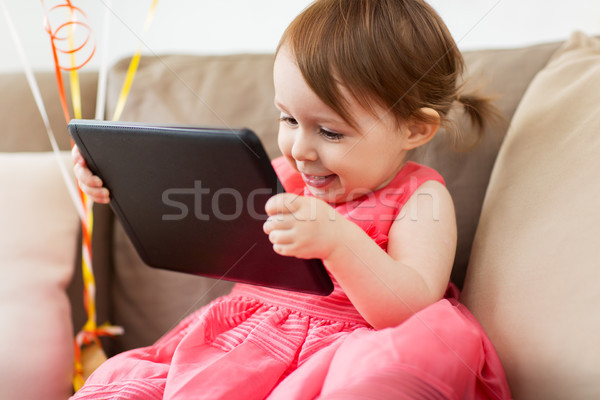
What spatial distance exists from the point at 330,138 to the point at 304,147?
0.12ft

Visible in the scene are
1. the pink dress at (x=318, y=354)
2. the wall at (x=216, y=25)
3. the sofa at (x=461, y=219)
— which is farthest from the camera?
the wall at (x=216, y=25)

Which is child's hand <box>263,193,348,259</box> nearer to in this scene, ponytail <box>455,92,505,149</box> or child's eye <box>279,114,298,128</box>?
child's eye <box>279,114,298,128</box>

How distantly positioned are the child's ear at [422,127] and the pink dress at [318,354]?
0.17ft

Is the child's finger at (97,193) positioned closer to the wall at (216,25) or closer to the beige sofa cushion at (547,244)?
the beige sofa cushion at (547,244)

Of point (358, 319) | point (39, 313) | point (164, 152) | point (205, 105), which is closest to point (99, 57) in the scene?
point (205, 105)

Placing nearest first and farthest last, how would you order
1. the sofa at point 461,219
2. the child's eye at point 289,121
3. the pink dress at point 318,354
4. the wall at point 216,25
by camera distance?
the pink dress at point 318,354 < the sofa at point 461,219 < the child's eye at point 289,121 < the wall at point 216,25

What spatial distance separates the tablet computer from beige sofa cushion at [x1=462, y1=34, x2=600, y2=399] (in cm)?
23

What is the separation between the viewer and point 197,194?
640 millimetres

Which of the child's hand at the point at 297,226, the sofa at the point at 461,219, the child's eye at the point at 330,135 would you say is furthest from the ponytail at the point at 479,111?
the child's hand at the point at 297,226

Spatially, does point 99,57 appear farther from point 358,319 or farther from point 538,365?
point 538,365

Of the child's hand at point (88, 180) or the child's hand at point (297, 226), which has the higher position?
the child's hand at point (297, 226)

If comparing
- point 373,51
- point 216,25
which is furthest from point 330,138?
point 216,25

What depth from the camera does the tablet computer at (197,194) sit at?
56 centimetres

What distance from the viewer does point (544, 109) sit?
79 centimetres
